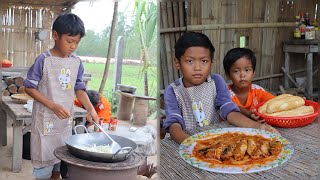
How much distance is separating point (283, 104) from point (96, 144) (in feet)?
3.08

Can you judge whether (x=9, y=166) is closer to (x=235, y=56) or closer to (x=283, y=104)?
(x=235, y=56)

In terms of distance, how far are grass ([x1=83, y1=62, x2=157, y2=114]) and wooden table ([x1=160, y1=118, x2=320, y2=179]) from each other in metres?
0.27

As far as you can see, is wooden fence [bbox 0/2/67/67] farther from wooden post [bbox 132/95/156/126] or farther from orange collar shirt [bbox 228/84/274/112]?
orange collar shirt [bbox 228/84/274/112]

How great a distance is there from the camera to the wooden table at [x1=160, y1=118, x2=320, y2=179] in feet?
6.90

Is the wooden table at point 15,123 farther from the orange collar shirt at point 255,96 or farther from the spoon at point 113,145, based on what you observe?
the orange collar shirt at point 255,96

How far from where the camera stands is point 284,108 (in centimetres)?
218

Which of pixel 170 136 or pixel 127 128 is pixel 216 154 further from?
pixel 127 128

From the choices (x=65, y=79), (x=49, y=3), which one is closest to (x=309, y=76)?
(x=65, y=79)

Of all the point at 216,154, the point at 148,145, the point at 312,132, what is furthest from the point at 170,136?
the point at 312,132

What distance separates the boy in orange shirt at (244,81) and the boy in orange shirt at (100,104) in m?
0.63

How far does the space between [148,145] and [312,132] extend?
2.72ft

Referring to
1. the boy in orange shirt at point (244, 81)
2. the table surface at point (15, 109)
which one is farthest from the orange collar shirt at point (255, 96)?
the table surface at point (15, 109)

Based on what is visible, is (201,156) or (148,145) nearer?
(201,156)

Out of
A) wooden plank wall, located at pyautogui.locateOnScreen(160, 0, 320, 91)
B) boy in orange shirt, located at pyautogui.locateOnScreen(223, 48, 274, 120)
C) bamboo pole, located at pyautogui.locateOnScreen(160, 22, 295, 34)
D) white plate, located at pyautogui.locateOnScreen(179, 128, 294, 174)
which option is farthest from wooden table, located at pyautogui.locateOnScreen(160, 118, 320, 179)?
bamboo pole, located at pyautogui.locateOnScreen(160, 22, 295, 34)
